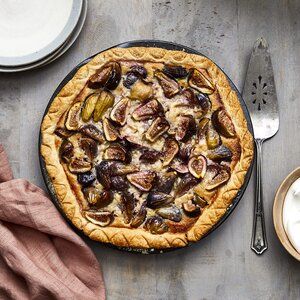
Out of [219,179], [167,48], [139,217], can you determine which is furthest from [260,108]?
[139,217]

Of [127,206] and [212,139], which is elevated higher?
[212,139]

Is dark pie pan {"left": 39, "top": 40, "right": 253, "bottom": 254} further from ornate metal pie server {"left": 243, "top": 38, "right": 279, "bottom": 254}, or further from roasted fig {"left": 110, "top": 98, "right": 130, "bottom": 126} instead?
roasted fig {"left": 110, "top": 98, "right": 130, "bottom": 126}

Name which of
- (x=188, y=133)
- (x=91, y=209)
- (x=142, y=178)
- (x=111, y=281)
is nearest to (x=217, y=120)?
(x=188, y=133)

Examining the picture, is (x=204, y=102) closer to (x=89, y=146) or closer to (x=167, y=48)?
(x=167, y=48)

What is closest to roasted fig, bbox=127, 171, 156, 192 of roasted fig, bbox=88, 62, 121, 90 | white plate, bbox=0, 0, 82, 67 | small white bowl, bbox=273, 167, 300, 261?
roasted fig, bbox=88, 62, 121, 90

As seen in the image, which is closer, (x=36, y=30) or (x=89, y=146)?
(x=89, y=146)

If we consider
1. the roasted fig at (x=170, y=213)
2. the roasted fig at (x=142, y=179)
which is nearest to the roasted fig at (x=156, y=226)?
the roasted fig at (x=170, y=213)

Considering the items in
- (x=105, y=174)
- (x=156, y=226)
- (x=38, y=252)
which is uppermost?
(x=105, y=174)
